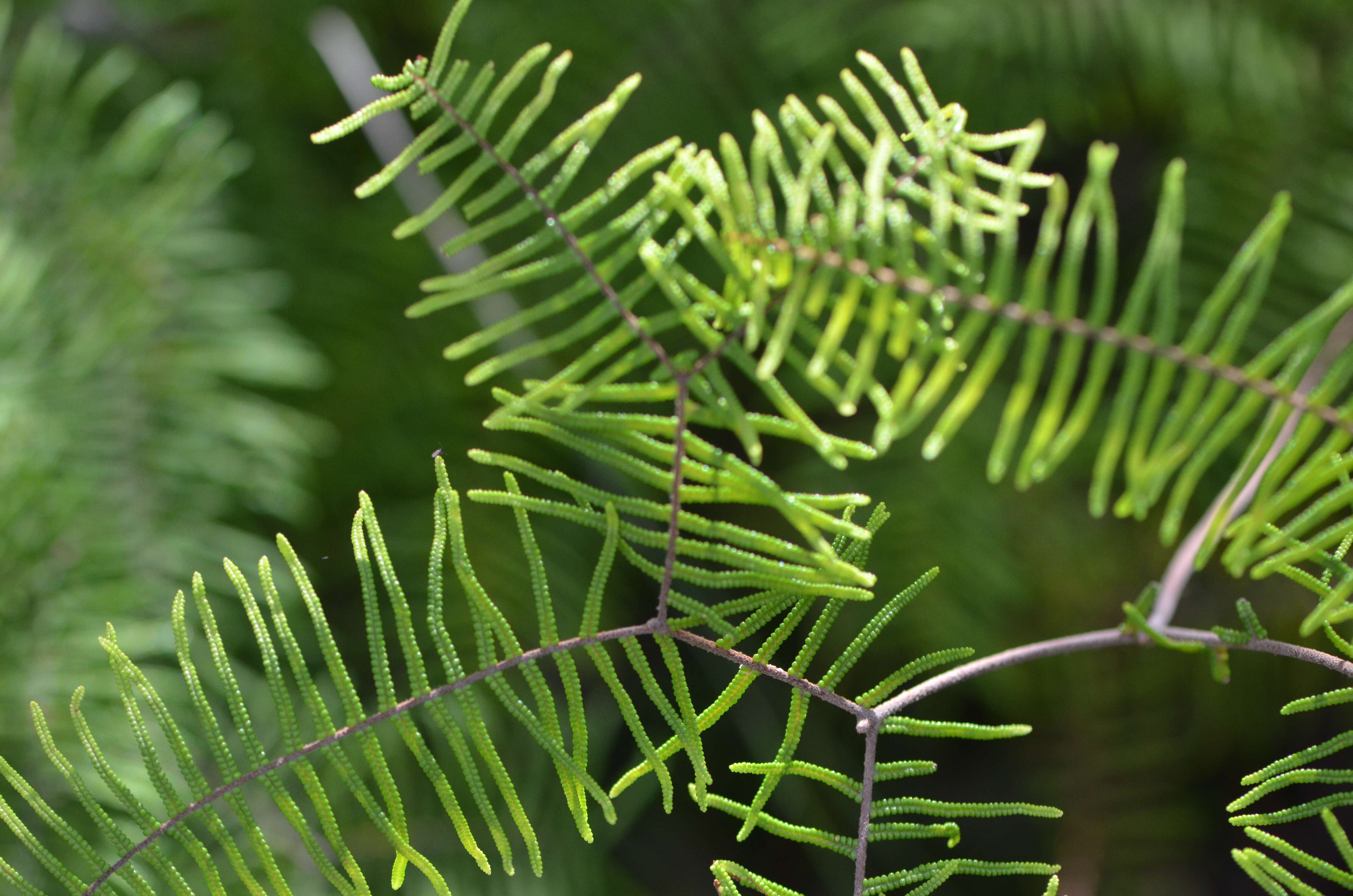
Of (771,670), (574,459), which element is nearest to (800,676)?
(771,670)

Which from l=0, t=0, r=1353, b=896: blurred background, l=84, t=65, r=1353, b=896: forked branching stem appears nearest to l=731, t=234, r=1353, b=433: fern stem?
l=84, t=65, r=1353, b=896: forked branching stem

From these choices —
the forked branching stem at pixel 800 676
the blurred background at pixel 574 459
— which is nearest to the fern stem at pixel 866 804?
the forked branching stem at pixel 800 676

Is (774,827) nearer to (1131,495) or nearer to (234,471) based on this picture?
(1131,495)

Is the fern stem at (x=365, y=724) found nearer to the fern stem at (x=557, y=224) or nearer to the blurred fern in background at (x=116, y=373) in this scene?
the fern stem at (x=557, y=224)

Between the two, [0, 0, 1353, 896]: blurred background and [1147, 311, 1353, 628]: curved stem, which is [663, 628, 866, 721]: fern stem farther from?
[0, 0, 1353, 896]: blurred background

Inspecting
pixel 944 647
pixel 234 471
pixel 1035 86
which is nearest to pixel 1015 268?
pixel 1035 86

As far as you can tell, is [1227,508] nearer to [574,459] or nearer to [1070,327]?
[1070,327]
